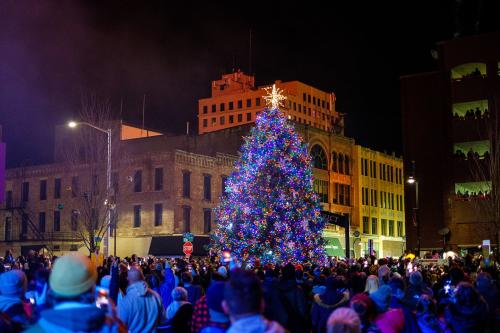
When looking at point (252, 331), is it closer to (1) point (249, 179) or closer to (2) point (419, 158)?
(1) point (249, 179)

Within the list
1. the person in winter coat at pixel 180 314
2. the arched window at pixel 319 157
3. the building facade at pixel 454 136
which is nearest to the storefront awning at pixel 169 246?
→ the building facade at pixel 454 136

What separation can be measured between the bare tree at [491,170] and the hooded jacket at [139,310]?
112ft

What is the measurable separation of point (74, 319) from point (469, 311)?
534cm

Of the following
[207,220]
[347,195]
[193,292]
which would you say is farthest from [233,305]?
[347,195]

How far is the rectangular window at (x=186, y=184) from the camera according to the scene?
49844 millimetres

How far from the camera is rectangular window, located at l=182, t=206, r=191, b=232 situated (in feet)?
163

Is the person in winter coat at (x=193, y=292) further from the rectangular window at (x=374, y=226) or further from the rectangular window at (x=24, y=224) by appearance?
the rectangular window at (x=374, y=226)

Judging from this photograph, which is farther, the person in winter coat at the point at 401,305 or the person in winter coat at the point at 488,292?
the person in winter coat at the point at 488,292

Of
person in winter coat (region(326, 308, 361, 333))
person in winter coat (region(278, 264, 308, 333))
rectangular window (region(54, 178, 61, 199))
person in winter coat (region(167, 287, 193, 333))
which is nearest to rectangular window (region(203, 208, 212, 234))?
rectangular window (region(54, 178, 61, 199))

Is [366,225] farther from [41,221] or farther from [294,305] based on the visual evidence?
[294,305]

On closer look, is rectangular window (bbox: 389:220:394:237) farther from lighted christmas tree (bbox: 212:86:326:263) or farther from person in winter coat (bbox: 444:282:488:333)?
person in winter coat (bbox: 444:282:488:333)

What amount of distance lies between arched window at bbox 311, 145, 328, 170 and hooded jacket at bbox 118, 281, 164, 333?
189 feet

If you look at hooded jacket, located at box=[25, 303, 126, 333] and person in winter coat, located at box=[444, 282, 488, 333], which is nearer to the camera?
hooded jacket, located at box=[25, 303, 126, 333]

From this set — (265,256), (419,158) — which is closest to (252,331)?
(265,256)
